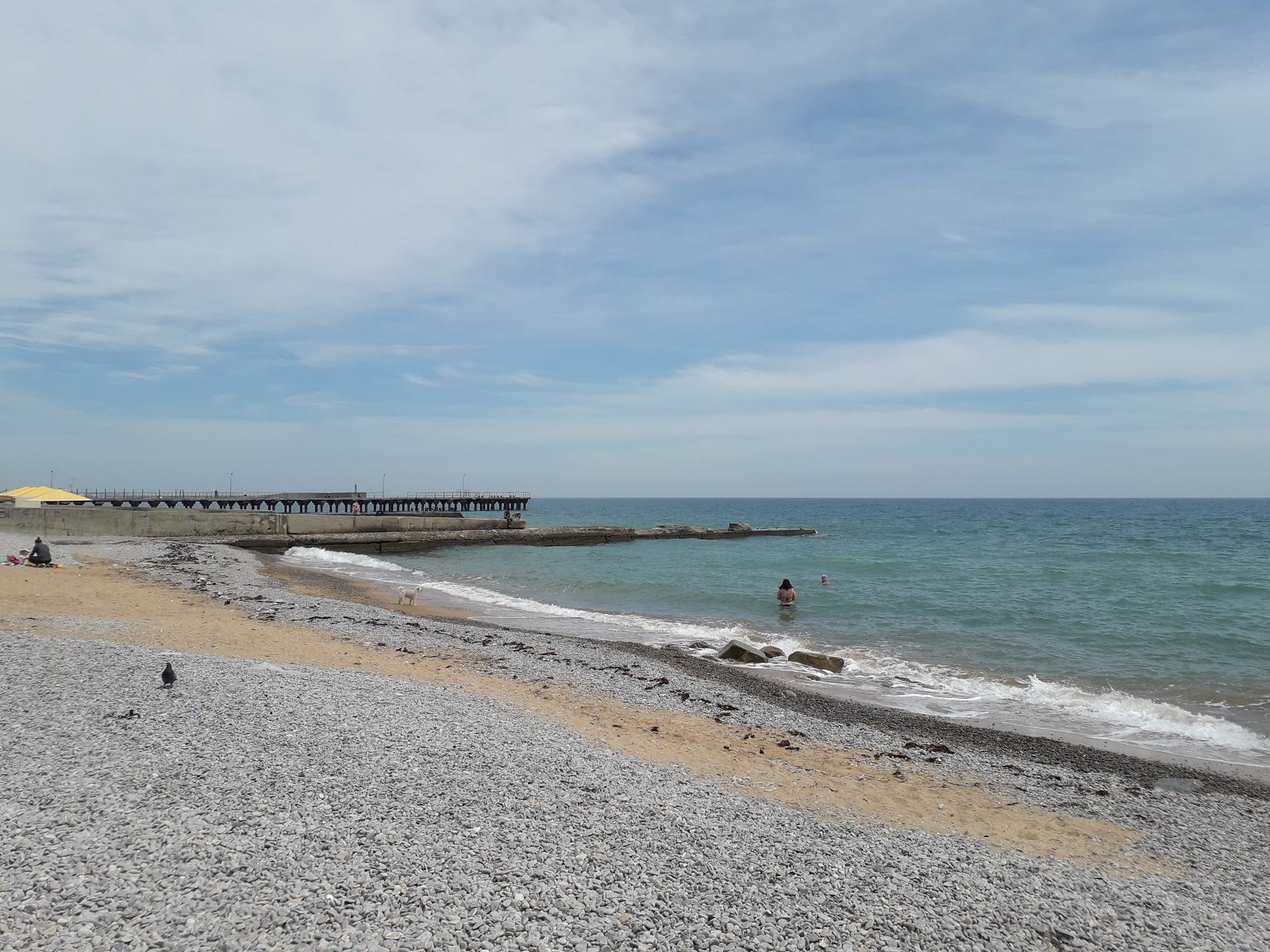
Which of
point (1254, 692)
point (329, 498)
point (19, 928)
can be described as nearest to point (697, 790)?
point (19, 928)

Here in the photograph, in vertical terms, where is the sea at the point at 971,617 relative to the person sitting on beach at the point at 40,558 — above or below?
below

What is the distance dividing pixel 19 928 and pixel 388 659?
9437 millimetres

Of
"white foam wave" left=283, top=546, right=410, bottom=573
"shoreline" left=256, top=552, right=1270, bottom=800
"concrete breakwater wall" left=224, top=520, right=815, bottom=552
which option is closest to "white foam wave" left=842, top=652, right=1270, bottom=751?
"shoreline" left=256, top=552, right=1270, bottom=800

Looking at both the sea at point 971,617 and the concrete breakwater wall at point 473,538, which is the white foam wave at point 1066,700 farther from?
the concrete breakwater wall at point 473,538

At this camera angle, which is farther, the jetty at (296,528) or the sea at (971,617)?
the jetty at (296,528)

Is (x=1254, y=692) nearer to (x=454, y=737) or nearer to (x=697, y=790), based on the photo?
(x=697, y=790)

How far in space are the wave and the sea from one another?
0.05 m

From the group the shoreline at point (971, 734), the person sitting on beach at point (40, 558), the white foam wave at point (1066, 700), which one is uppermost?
the person sitting on beach at point (40, 558)

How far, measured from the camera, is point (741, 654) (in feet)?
52.6

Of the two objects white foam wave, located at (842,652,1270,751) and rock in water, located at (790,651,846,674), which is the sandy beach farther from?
rock in water, located at (790,651,846,674)

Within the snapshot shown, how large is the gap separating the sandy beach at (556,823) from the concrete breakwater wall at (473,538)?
33747 mm

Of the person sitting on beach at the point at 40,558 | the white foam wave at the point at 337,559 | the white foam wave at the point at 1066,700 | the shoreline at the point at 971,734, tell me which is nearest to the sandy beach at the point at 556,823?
the shoreline at the point at 971,734

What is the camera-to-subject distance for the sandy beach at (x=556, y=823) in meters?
4.79

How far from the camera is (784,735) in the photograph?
10.4 meters
